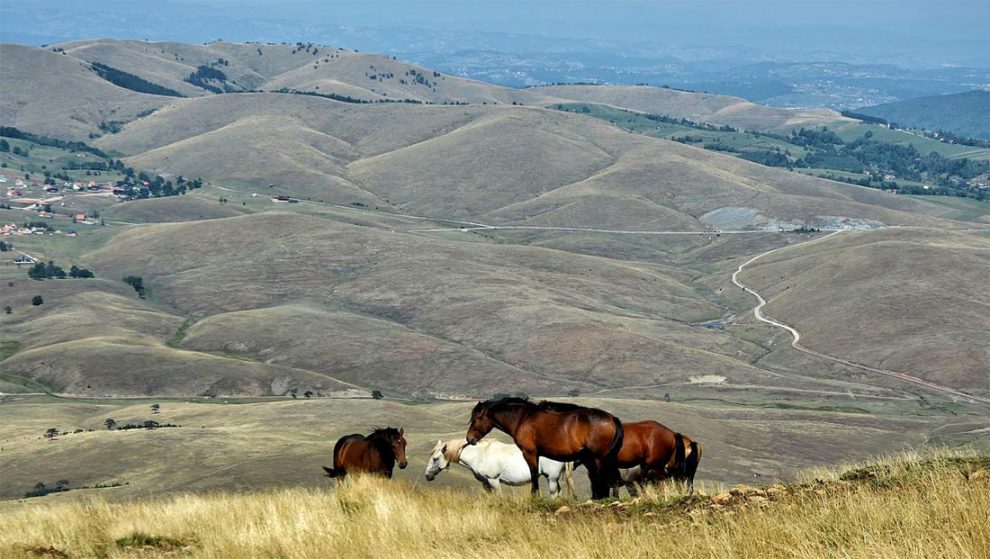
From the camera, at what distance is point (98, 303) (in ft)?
559

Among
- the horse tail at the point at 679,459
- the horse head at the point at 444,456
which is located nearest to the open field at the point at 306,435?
the horse head at the point at 444,456

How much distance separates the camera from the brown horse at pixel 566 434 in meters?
19.4

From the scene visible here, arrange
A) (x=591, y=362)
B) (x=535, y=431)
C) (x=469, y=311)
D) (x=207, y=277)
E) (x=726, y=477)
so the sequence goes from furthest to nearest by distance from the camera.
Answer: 1. (x=207, y=277)
2. (x=469, y=311)
3. (x=591, y=362)
4. (x=726, y=477)
5. (x=535, y=431)

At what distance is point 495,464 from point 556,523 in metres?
8.39

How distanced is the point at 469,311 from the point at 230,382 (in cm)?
4425

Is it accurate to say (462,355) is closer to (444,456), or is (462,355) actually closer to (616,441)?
(444,456)

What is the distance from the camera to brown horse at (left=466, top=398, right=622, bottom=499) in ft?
63.5

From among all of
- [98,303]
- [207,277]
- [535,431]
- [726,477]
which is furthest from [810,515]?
[207,277]

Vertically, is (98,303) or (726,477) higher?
(726,477)

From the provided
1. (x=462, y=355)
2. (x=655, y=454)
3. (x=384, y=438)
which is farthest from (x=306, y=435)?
(x=655, y=454)

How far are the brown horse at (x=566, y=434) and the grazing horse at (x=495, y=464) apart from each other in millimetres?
2300

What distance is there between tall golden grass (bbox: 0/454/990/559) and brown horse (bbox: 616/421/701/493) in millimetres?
2898

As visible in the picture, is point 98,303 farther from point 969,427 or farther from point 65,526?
point 65,526

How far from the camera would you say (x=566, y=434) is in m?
19.4
